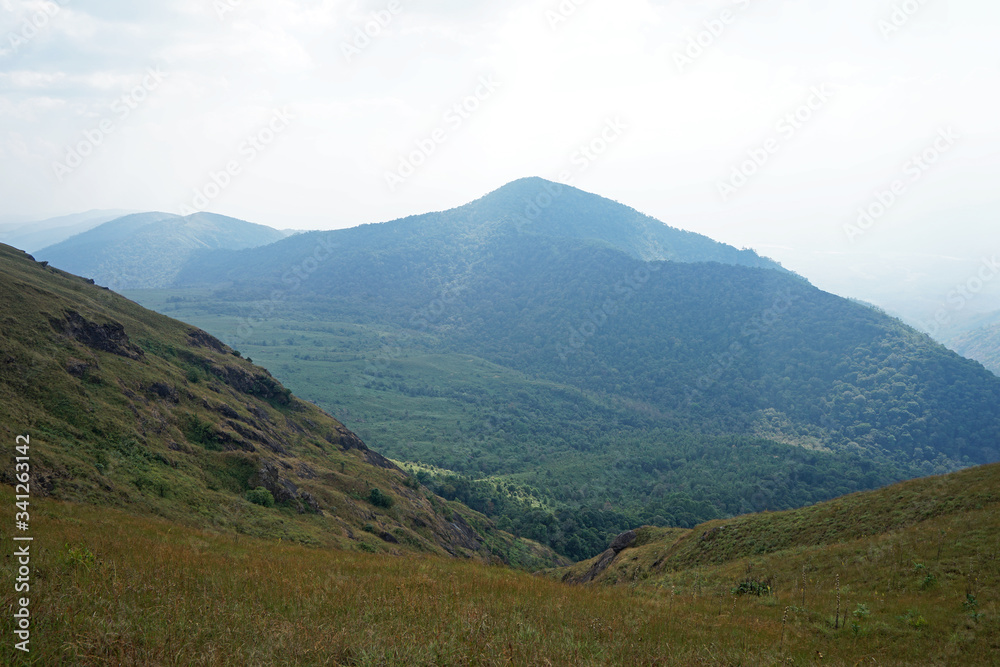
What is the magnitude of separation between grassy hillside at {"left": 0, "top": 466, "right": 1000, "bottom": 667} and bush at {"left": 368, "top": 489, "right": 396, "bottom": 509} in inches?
1244

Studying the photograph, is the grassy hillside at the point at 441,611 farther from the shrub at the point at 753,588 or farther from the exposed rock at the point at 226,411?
the exposed rock at the point at 226,411

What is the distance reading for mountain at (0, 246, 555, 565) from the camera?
24.5 meters

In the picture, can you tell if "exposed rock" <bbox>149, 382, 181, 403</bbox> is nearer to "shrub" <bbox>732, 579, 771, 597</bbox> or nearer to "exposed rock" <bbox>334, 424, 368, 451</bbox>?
"exposed rock" <bbox>334, 424, 368, 451</bbox>

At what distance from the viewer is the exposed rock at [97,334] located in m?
34.7

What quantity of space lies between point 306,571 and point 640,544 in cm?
2936

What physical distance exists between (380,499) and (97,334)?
88.9 ft

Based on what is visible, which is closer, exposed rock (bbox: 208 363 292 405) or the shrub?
the shrub

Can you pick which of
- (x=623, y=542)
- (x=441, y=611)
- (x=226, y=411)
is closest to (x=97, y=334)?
(x=226, y=411)

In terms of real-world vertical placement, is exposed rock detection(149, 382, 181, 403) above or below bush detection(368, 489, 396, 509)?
above

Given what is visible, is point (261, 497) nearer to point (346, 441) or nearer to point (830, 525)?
point (346, 441)

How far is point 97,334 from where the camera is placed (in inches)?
1458

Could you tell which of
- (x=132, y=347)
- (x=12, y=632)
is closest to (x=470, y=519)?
(x=132, y=347)

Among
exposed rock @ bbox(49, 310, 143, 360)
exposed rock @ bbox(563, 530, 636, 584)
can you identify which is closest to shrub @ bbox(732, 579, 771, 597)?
exposed rock @ bbox(563, 530, 636, 584)

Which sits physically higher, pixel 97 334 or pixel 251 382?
pixel 97 334
